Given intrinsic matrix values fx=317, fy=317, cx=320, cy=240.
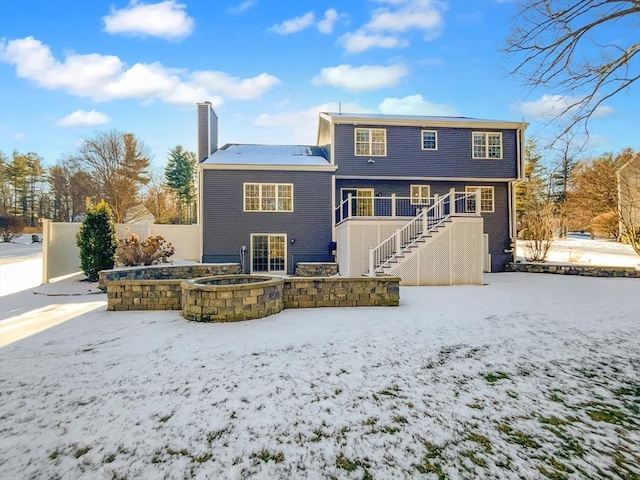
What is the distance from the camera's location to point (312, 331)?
541cm

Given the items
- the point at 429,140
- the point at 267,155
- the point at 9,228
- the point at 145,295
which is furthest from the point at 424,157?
the point at 9,228

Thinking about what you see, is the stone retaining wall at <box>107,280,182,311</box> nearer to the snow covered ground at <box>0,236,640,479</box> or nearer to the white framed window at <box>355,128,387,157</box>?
the snow covered ground at <box>0,236,640,479</box>

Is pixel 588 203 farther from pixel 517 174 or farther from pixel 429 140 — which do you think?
pixel 429 140

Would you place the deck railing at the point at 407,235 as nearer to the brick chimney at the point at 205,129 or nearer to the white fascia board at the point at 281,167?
the white fascia board at the point at 281,167

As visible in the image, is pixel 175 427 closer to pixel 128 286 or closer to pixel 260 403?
pixel 260 403

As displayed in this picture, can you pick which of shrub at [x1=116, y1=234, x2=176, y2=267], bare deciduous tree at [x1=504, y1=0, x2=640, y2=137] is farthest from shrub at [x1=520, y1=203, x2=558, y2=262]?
shrub at [x1=116, y1=234, x2=176, y2=267]

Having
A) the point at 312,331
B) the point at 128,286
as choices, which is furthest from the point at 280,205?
the point at 312,331

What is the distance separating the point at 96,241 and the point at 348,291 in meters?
8.69

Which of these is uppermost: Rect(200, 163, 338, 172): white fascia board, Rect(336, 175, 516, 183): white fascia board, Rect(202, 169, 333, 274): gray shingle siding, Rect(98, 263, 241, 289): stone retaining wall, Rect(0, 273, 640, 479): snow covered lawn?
Rect(200, 163, 338, 172): white fascia board

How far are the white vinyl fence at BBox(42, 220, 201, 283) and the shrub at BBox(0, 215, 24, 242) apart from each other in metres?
22.5

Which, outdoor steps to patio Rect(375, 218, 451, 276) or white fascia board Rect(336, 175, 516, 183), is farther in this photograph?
white fascia board Rect(336, 175, 516, 183)

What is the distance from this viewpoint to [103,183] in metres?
27.6

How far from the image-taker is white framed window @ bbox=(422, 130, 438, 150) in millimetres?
14656

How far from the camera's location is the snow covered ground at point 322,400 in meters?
2.29
